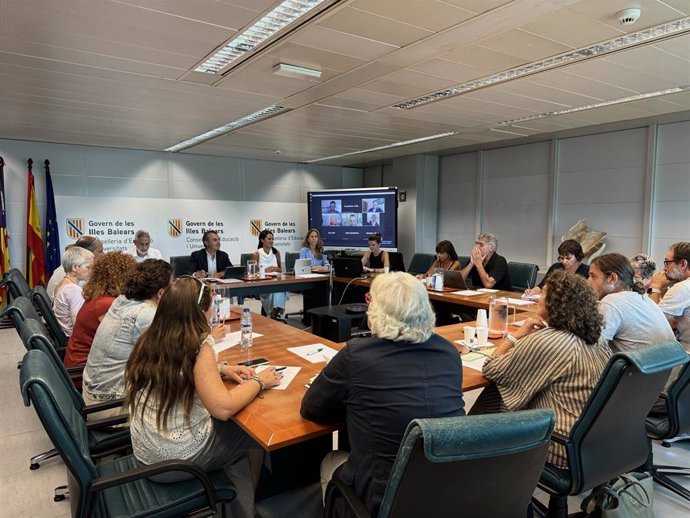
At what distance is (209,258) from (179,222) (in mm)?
2037

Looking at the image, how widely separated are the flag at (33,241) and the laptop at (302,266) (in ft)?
12.1

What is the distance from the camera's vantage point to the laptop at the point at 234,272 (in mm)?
5270

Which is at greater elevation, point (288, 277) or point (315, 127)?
point (315, 127)

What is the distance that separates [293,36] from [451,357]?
2.18 meters

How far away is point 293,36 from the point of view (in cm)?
274

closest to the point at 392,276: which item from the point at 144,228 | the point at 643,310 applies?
the point at 643,310

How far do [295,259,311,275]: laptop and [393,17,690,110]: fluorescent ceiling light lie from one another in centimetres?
240

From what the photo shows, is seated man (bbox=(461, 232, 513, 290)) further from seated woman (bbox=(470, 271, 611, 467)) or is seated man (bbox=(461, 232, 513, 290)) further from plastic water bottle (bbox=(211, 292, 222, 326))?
seated woman (bbox=(470, 271, 611, 467))

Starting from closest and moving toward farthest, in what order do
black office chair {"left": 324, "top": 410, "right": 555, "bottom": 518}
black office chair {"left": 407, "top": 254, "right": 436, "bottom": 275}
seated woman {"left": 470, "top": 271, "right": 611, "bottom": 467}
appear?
black office chair {"left": 324, "top": 410, "right": 555, "bottom": 518} < seated woman {"left": 470, "top": 271, "right": 611, "bottom": 467} < black office chair {"left": 407, "top": 254, "right": 436, "bottom": 275}

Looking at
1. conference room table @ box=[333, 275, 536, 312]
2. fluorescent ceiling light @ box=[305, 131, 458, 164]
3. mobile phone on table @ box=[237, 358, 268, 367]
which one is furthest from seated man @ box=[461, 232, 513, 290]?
mobile phone on table @ box=[237, 358, 268, 367]

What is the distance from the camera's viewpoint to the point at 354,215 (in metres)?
7.93

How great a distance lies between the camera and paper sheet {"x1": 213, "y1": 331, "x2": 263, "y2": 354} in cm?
236

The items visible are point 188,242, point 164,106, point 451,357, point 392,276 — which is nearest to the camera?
point 451,357

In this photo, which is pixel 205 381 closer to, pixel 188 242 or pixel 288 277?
pixel 288 277
